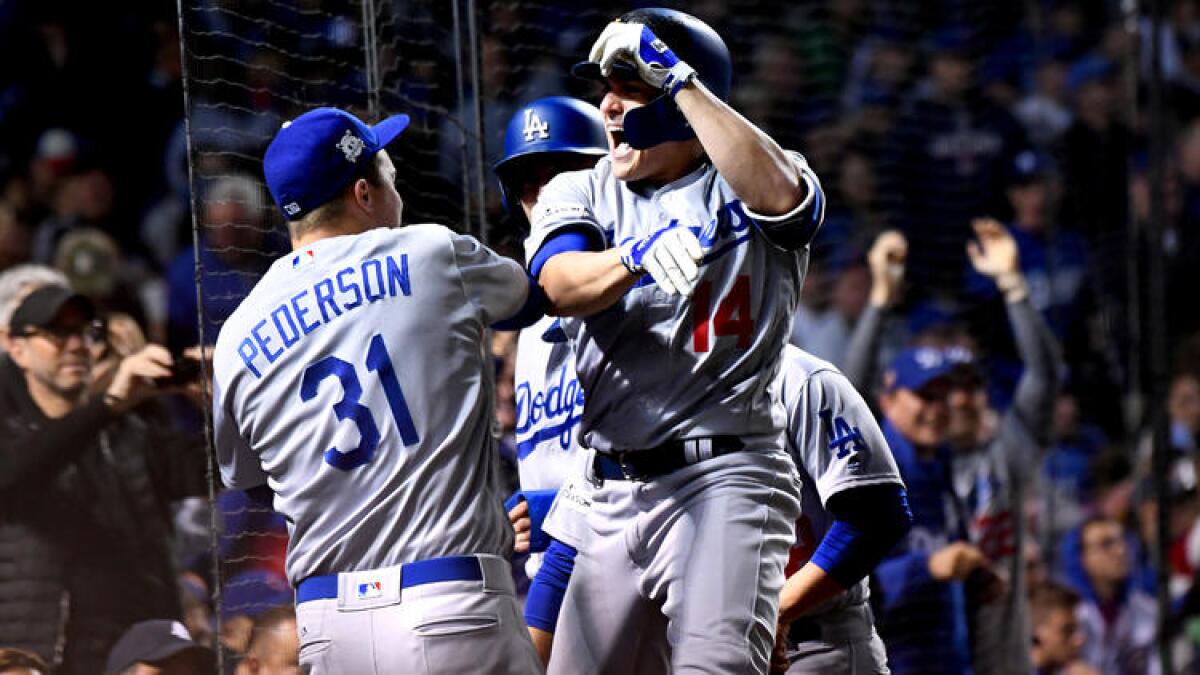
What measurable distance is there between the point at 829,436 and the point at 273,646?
1553 millimetres

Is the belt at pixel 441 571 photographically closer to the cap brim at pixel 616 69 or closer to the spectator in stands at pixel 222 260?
the cap brim at pixel 616 69

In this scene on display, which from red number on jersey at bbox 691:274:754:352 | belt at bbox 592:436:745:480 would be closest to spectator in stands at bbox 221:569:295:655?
belt at bbox 592:436:745:480

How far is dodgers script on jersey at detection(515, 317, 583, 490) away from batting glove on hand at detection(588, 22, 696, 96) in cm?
100

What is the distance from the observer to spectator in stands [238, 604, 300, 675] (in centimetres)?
425

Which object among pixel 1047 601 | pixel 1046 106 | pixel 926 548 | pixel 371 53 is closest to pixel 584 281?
pixel 371 53

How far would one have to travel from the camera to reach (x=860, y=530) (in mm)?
3539

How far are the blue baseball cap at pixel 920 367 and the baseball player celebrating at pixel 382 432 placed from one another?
284 cm

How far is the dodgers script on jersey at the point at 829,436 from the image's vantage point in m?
3.59

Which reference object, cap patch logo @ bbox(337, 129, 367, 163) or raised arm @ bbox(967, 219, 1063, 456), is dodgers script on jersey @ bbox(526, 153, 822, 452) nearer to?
cap patch logo @ bbox(337, 129, 367, 163)

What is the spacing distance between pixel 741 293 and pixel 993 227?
11.7ft

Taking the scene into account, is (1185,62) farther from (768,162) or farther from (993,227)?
(768,162)

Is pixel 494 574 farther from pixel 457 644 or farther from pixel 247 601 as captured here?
pixel 247 601

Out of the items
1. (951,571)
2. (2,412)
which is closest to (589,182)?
(2,412)

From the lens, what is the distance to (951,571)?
558 centimetres
